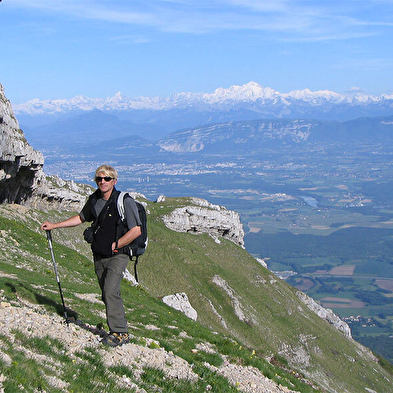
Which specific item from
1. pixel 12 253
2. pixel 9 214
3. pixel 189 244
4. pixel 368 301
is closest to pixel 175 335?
pixel 12 253

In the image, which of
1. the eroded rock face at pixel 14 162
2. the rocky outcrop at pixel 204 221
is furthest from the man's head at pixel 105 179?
the rocky outcrop at pixel 204 221

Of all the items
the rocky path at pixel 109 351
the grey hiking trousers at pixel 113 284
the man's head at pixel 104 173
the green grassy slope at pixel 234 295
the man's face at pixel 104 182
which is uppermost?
the man's head at pixel 104 173

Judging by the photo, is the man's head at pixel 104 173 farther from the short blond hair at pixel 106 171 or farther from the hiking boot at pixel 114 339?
the hiking boot at pixel 114 339

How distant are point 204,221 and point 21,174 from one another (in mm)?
31979

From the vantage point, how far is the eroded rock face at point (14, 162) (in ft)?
136

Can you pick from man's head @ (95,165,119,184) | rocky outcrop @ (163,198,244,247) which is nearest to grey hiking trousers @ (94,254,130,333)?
man's head @ (95,165,119,184)

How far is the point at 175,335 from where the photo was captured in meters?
17.7

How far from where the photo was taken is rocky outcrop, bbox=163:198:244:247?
7038 cm

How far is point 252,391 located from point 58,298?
9.53 metres

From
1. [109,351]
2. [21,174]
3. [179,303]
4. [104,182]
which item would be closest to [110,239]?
[104,182]

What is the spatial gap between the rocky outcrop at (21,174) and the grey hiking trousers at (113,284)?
108 ft

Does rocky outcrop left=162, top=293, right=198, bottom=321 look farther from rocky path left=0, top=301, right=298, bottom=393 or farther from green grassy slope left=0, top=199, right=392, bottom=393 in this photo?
rocky path left=0, top=301, right=298, bottom=393

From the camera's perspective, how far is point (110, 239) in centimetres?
1135

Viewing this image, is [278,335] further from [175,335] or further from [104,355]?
[104,355]
